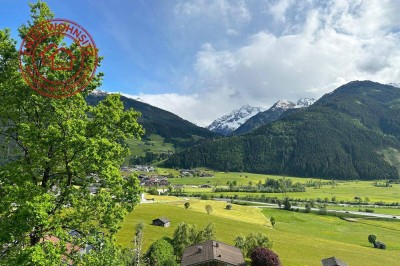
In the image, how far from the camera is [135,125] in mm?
19781

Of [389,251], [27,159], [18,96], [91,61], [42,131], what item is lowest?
[389,251]

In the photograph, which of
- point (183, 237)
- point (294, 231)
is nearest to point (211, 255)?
point (183, 237)

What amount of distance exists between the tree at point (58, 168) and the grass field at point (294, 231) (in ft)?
243

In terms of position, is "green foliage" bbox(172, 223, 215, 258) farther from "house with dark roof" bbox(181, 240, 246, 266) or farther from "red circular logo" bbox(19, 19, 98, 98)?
"red circular logo" bbox(19, 19, 98, 98)

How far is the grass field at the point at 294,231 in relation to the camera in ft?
350

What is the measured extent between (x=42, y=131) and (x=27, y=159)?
2.57 metres

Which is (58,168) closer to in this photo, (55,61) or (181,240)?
(55,61)

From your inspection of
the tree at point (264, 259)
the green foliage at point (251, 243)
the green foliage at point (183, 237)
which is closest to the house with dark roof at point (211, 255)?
the tree at point (264, 259)

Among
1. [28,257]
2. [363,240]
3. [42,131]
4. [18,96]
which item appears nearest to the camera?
[28,257]

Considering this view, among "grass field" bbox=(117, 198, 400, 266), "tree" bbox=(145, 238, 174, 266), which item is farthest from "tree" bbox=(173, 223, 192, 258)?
"tree" bbox=(145, 238, 174, 266)

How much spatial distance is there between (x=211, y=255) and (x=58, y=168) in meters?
59.5

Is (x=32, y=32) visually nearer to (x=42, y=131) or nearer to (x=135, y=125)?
(x=42, y=131)

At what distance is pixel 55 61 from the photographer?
18.4 meters

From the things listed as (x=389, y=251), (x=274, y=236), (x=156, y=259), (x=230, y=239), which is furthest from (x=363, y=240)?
(x=156, y=259)
